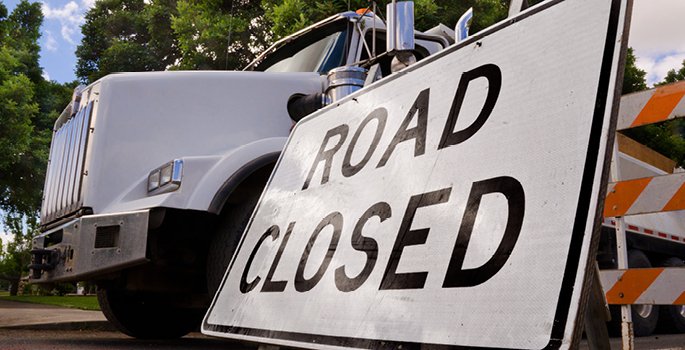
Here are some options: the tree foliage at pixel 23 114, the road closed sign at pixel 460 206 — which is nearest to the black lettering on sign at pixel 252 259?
the road closed sign at pixel 460 206

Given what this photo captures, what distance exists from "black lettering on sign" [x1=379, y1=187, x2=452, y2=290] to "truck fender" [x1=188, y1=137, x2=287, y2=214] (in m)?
1.91

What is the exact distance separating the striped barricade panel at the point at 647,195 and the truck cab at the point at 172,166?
1535mm

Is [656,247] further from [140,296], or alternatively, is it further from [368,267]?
[368,267]

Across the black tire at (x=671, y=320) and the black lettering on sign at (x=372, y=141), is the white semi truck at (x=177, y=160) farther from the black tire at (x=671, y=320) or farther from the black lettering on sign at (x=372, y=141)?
the black tire at (x=671, y=320)

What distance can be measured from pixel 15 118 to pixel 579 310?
17008mm

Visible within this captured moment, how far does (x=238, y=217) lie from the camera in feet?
11.1

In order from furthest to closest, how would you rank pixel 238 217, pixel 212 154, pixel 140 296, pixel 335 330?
pixel 140 296 < pixel 212 154 < pixel 238 217 < pixel 335 330

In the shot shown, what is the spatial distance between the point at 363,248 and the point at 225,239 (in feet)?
6.05

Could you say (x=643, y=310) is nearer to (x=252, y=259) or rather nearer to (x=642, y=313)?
(x=642, y=313)

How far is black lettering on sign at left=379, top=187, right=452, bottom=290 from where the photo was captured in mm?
1449

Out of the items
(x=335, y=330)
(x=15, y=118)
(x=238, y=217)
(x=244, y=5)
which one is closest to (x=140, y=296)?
(x=238, y=217)

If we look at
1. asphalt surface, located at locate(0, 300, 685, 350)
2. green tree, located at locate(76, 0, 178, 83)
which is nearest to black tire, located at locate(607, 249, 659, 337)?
asphalt surface, located at locate(0, 300, 685, 350)

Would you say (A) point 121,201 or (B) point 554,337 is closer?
(B) point 554,337

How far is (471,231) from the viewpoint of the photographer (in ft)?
4.47
